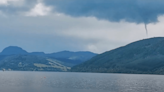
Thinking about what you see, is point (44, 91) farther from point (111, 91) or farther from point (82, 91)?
point (111, 91)

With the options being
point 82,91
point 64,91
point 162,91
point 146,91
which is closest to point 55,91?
point 64,91

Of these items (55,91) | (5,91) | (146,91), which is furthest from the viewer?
(146,91)

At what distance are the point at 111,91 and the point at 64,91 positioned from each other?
30849 millimetres

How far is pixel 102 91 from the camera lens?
147 meters

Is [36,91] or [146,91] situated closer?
[36,91]

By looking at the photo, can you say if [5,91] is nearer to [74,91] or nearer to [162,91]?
[74,91]

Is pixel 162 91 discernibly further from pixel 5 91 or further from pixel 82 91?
pixel 5 91

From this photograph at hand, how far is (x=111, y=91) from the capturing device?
149 meters

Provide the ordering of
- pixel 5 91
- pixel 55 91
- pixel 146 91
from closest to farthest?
pixel 5 91 → pixel 55 91 → pixel 146 91

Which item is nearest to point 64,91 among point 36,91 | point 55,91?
point 55,91

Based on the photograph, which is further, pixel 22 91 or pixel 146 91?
pixel 146 91

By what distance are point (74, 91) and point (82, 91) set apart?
504cm

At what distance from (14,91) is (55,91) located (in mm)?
24385

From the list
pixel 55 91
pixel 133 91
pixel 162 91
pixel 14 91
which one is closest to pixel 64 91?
pixel 55 91
